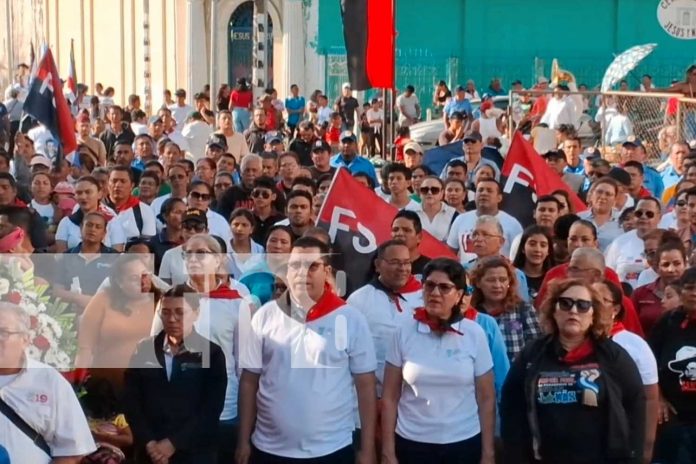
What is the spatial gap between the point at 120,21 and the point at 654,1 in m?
14.6

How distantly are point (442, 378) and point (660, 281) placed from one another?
2166 mm

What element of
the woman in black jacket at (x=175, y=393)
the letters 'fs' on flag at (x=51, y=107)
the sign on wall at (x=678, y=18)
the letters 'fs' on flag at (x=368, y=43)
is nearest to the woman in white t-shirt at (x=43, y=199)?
the letters 'fs' on flag at (x=51, y=107)

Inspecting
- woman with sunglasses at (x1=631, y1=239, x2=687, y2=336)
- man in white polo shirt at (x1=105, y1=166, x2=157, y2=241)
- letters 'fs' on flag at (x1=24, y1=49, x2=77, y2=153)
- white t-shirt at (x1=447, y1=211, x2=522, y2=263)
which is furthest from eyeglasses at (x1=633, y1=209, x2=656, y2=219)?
letters 'fs' on flag at (x1=24, y1=49, x2=77, y2=153)

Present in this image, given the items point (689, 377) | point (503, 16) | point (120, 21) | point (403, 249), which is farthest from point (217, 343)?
point (120, 21)

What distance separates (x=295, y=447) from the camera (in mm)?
7121

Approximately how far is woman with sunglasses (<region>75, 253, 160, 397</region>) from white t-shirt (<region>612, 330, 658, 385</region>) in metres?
2.58

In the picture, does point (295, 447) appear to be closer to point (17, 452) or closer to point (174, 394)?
point (174, 394)

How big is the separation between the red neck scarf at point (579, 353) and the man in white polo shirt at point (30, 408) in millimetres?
2318

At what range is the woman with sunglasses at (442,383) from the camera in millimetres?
6996

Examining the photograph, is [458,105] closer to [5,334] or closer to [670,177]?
[670,177]

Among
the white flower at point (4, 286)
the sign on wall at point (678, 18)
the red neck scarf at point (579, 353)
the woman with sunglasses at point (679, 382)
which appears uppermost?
the sign on wall at point (678, 18)

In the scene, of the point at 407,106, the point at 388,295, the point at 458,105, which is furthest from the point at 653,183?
the point at 407,106

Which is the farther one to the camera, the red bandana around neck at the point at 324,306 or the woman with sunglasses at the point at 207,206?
the woman with sunglasses at the point at 207,206

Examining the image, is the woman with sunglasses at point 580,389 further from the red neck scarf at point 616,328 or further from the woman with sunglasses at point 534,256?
the woman with sunglasses at point 534,256
